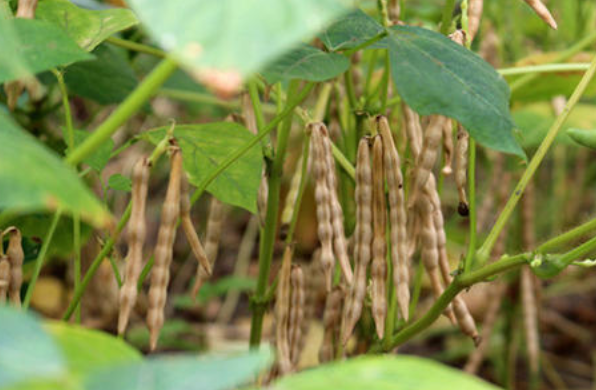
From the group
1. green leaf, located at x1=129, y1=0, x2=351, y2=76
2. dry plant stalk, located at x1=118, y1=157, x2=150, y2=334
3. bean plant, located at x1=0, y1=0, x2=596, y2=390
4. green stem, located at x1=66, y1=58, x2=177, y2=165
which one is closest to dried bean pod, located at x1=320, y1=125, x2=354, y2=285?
bean plant, located at x1=0, y1=0, x2=596, y2=390

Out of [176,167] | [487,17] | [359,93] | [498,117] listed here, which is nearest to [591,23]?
[487,17]

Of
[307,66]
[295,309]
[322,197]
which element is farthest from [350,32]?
[295,309]

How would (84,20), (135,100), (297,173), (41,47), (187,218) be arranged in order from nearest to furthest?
(135,100), (41,47), (187,218), (84,20), (297,173)

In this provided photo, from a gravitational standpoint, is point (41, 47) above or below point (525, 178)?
above

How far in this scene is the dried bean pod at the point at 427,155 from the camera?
875mm

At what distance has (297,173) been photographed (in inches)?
47.8

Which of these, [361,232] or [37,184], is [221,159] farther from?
[37,184]

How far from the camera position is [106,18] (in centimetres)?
93

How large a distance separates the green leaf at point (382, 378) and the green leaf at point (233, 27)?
18cm

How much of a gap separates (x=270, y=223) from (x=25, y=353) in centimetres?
65

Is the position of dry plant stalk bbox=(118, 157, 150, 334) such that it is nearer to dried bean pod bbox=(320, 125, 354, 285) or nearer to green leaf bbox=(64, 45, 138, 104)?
dried bean pod bbox=(320, 125, 354, 285)

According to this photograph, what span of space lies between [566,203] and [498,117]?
5.83 feet

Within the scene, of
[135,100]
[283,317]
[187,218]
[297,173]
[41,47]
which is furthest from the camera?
[297,173]

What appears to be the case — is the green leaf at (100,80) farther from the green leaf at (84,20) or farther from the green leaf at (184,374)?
the green leaf at (184,374)
